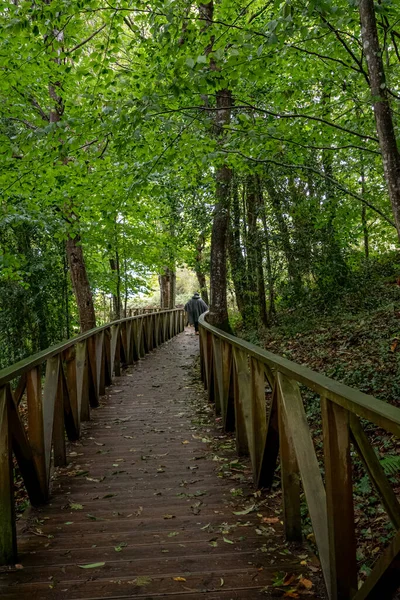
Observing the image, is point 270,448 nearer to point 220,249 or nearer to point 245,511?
point 245,511

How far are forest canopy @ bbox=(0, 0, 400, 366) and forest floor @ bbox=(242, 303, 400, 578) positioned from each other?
1.21 meters

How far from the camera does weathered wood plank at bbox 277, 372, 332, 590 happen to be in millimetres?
2287

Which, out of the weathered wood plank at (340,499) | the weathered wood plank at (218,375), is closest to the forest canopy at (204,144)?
the weathered wood plank at (218,375)

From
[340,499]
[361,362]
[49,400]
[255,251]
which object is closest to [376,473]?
[340,499]

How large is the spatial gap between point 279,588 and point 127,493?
6.07ft

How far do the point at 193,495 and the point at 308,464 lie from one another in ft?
5.41

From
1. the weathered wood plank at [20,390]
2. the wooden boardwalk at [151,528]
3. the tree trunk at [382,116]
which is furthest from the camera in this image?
the tree trunk at [382,116]

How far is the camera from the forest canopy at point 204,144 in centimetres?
488

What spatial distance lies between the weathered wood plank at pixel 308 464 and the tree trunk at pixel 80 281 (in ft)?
30.7

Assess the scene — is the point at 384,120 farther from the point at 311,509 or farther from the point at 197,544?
the point at 197,544

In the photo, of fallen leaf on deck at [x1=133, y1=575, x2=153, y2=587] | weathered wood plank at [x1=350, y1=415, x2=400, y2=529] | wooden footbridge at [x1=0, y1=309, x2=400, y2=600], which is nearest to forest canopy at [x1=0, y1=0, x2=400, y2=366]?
wooden footbridge at [x1=0, y1=309, x2=400, y2=600]

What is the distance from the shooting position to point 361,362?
6508 millimetres

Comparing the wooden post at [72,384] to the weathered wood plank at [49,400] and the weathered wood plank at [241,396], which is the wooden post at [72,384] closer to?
the weathered wood plank at [49,400]

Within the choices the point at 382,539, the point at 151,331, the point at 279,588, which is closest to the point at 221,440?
the point at 382,539
